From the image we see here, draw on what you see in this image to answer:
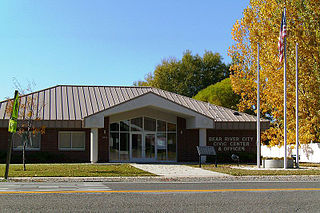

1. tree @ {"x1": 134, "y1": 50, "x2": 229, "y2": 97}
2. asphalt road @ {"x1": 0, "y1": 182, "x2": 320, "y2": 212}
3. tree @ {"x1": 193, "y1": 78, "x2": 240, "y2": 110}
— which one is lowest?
asphalt road @ {"x1": 0, "y1": 182, "x2": 320, "y2": 212}

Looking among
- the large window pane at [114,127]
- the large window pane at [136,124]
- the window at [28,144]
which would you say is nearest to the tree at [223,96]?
the large window pane at [136,124]

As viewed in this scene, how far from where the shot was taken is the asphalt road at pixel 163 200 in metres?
8.66

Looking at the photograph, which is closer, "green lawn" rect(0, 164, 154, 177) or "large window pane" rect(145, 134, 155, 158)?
"green lawn" rect(0, 164, 154, 177)

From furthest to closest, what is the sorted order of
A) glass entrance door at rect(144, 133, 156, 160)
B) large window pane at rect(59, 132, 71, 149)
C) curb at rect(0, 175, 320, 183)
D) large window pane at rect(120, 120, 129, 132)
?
glass entrance door at rect(144, 133, 156, 160)
large window pane at rect(120, 120, 129, 132)
large window pane at rect(59, 132, 71, 149)
curb at rect(0, 175, 320, 183)

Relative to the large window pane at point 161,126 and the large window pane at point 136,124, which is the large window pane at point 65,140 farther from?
the large window pane at point 161,126

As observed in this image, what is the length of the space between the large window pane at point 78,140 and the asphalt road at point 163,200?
1871 cm

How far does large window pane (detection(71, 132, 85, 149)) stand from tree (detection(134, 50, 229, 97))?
35.1 meters

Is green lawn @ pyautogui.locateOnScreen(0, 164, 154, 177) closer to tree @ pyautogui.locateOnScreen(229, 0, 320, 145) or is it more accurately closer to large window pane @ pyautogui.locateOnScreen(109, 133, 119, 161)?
large window pane @ pyautogui.locateOnScreen(109, 133, 119, 161)

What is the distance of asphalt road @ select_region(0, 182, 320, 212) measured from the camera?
8664 millimetres

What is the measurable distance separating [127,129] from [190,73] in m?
35.5

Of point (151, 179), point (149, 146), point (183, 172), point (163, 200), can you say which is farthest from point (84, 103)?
point (163, 200)

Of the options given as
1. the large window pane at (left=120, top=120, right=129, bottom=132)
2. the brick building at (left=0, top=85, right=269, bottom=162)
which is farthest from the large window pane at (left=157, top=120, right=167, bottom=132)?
the large window pane at (left=120, top=120, right=129, bottom=132)

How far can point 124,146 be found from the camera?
31.4 meters

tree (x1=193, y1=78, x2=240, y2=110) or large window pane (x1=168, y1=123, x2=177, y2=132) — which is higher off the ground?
tree (x1=193, y1=78, x2=240, y2=110)
